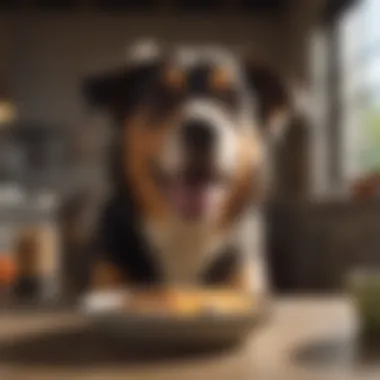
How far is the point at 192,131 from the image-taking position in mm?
875

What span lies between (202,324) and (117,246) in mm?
380

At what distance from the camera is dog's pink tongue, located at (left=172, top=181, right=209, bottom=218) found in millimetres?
862

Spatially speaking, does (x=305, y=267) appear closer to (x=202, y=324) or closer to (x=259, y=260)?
(x=259, y=260)

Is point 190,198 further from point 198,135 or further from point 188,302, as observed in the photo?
point 188,302

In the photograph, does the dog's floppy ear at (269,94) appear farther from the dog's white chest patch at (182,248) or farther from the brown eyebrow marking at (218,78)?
the dog's white chest patch at (182,248)

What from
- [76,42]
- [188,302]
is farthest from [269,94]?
[76,42]

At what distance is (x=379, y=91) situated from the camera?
1610 mm

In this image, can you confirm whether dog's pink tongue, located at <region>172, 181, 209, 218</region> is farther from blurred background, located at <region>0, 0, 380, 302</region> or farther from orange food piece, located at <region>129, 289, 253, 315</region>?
blurred background, located at <region>0, 0, 380, 302</region>

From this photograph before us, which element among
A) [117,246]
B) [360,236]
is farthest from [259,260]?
[360,236]

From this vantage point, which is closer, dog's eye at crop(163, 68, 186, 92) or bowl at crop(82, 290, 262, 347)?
bowl at crop(82, 290, 262, 347)

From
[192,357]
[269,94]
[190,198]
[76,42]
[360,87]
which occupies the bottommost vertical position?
[192,357]

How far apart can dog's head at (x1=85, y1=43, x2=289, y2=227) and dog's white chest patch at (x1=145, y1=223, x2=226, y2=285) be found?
1 cm

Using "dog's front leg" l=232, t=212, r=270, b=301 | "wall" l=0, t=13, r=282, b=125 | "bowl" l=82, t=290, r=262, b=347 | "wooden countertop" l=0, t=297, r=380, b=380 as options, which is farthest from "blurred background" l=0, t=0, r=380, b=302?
"bowl" l=82, t=290, r=262, b=347

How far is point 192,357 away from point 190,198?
0.34 m
